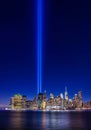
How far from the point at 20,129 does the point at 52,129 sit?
32.1ft

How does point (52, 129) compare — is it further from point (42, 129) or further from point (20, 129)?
point (20, 129)

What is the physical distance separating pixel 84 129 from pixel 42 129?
39.6 ft

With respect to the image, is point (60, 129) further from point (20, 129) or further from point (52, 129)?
point (20, 129)

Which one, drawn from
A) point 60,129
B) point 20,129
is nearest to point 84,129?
point 60,129

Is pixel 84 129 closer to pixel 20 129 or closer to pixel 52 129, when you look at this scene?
pixel 52 129

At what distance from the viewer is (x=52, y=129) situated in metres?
112

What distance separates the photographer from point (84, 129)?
11031 cm

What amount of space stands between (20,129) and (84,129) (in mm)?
18322

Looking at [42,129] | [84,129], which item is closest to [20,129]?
[42,129]

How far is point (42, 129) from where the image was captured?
111 metres

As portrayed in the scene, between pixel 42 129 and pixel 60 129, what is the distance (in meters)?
5.20

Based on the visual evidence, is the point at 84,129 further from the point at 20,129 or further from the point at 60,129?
the point at 20,129

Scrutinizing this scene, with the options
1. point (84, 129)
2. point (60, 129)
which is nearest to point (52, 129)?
point (60, 129)
